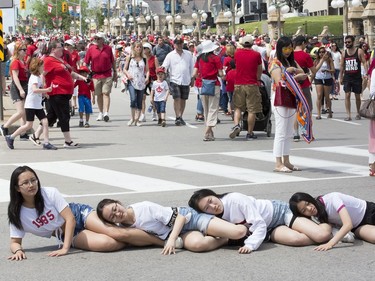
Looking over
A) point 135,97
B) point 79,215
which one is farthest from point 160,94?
point 79,215

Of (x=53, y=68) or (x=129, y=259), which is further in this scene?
(x=53, y=68)

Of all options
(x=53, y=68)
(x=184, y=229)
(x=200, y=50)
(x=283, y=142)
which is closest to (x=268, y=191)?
(x=283, y=142)

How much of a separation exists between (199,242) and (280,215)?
2.59 ft

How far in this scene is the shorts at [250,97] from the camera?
714 inches

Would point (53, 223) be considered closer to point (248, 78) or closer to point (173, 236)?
point (173, 236)

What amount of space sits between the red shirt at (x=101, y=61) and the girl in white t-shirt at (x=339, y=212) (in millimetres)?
14570

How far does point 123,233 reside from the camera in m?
8.88

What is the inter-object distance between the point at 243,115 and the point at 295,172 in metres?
5.30

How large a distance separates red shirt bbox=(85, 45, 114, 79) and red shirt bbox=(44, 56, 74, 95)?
→ 576 centimetres

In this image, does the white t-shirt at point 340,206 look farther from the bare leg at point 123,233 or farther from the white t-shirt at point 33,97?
the white t-shirt at point 33,97

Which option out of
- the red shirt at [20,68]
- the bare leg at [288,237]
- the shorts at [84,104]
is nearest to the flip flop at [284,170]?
the bare leg at [288,237]

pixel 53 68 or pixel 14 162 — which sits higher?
pixel 53 68

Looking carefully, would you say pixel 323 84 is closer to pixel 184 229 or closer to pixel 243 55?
pixel 243 55

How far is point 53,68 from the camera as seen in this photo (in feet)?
56.3
